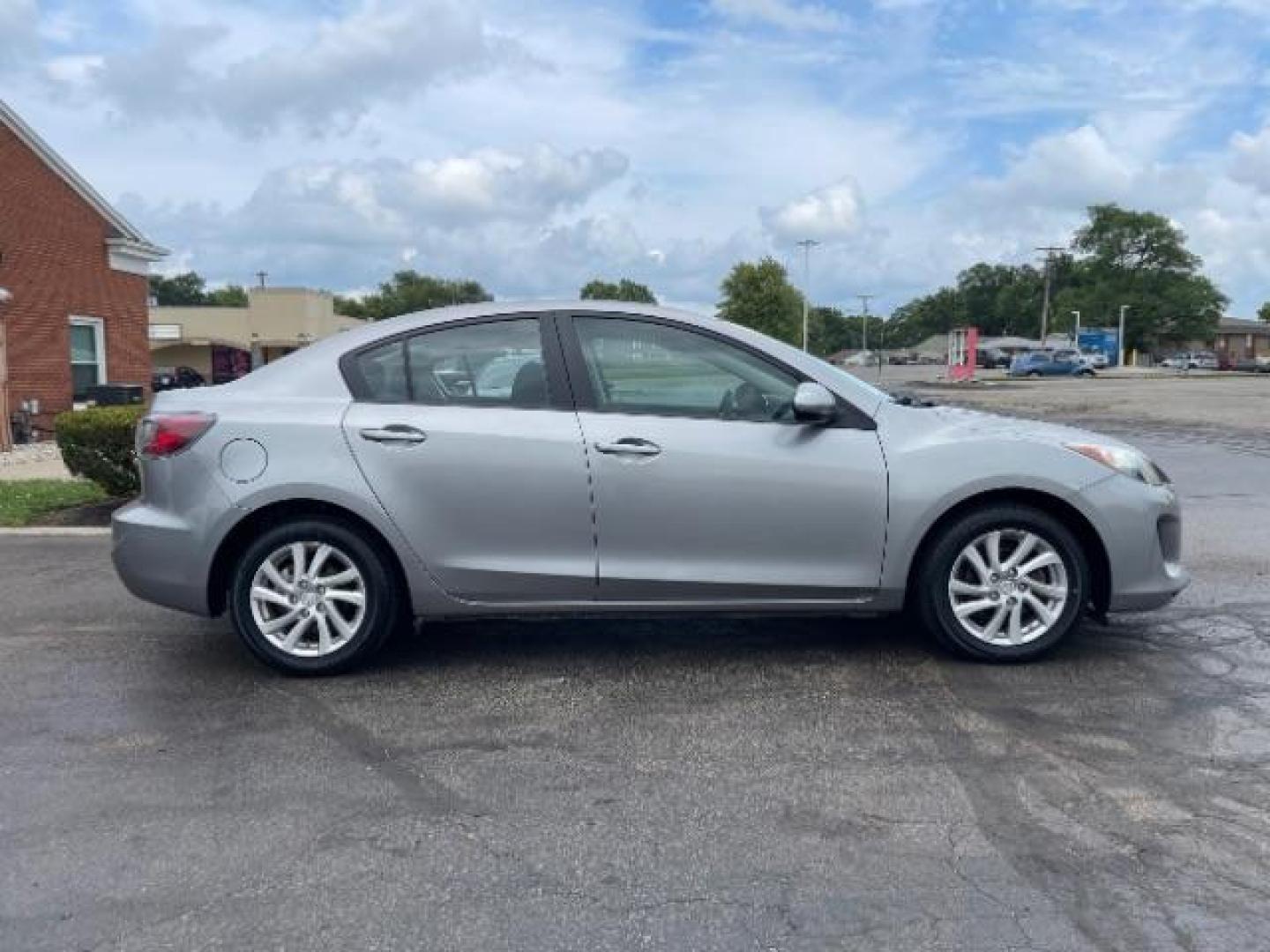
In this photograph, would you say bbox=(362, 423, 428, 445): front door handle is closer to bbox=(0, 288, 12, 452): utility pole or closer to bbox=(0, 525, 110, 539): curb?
bbox=(0, 525, 110, 539): curb

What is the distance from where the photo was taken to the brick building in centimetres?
1923

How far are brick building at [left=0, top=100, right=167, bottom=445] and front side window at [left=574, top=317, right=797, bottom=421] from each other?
15963 millimetres

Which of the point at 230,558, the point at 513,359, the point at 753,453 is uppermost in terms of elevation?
the point at 513,359

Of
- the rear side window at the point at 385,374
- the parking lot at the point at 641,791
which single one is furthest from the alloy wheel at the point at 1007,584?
the rear side window at the point at 385,374

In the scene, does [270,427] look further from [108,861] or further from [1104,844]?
[1104,844]

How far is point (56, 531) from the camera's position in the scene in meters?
8.57

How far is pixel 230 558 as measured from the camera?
4910 mm

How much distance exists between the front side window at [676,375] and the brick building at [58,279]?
16.0 m

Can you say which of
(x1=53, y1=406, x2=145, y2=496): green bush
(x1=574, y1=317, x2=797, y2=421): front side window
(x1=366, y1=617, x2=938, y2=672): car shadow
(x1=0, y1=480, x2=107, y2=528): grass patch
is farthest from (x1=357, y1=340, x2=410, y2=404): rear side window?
(x1=0, y1=480, x2=107, y2=528): grass patch

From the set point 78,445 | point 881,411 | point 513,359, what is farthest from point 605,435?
point 78,445

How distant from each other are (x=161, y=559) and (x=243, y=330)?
51949mm

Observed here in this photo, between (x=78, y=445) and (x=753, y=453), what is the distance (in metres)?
6.75

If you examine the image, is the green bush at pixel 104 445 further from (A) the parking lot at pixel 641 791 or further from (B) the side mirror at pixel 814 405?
(B) the side mirror at pixel 814 405

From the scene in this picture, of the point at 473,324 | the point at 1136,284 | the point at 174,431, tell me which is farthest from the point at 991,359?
the point at 174,431
